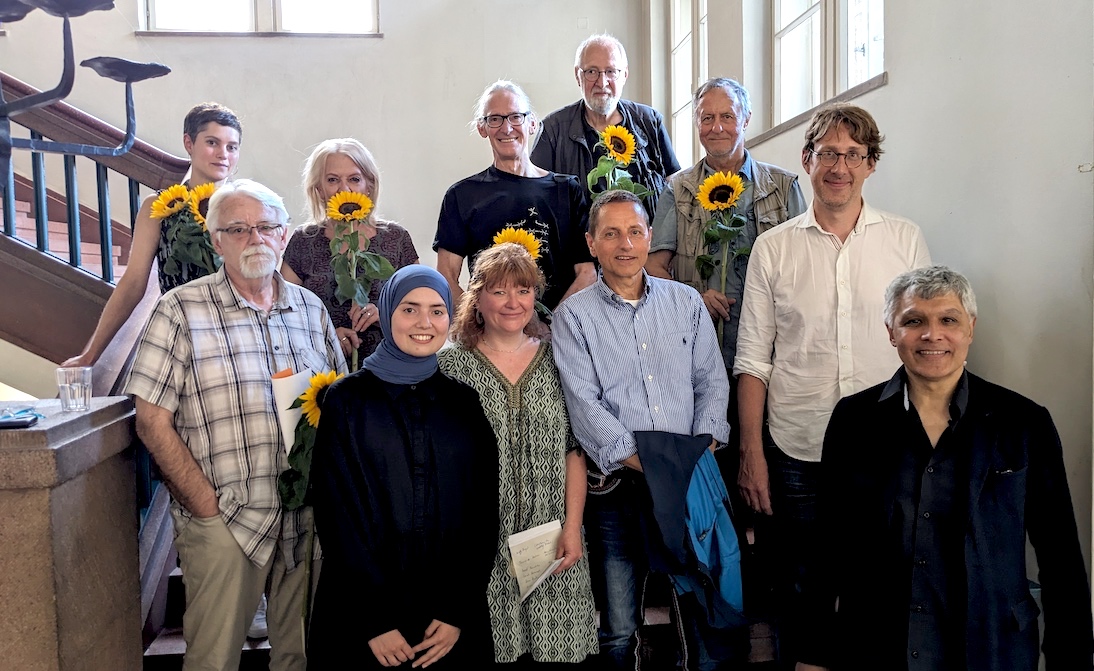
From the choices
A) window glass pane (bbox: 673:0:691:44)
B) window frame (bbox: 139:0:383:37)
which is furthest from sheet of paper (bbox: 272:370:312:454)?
window frame (bbox: 139:0:383:37)

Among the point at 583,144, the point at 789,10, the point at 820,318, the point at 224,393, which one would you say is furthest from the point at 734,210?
the point at 789,10

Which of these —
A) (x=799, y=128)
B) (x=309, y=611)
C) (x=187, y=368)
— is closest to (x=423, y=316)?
(x=187, y=368)

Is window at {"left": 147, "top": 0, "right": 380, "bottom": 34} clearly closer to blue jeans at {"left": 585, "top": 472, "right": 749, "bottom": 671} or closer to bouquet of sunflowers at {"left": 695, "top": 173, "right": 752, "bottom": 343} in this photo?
bouquet of sunflowers at {"left": 695, "top": 173, "right": 752, "bottom": 343}

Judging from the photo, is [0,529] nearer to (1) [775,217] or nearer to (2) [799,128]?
(1) [775,217]

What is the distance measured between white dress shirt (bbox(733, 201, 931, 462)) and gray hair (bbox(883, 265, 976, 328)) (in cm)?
31

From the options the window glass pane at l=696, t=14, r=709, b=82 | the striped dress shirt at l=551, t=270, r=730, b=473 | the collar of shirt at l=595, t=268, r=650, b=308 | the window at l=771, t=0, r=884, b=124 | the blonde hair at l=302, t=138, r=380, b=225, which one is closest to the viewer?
the striped dress shirt at l=551, t=270, r=730, b=473

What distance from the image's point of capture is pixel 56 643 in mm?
1732

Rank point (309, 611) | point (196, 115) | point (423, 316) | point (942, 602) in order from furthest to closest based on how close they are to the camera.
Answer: point (196, 115), point (309, 611), point (423, 316), point (942, 602)

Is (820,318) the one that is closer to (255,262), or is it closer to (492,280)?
(492,280)

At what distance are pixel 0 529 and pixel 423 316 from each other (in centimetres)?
98

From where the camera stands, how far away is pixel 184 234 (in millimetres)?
2404

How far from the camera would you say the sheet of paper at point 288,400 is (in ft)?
6.48

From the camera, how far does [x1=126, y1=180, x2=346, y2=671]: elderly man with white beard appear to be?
1.95 m

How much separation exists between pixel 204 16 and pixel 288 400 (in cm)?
574
